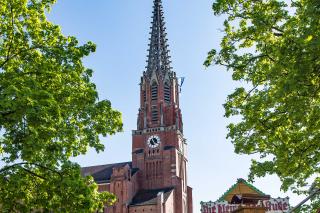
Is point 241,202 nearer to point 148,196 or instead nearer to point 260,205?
point 260,205

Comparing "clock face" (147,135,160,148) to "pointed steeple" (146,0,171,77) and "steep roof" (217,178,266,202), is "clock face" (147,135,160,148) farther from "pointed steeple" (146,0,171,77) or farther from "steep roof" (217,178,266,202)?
"steep roof" (217,178,266,202)

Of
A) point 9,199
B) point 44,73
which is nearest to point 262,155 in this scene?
point 44,73

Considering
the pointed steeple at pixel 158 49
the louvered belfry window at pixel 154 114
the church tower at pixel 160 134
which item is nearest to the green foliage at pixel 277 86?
the church tower at pixel 160 134

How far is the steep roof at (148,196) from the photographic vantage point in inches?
2554

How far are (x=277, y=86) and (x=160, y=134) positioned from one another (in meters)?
59.4

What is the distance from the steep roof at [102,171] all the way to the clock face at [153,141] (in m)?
5.02

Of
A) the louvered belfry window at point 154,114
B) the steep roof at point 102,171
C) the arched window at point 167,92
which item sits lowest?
the steep roof at point 102,171

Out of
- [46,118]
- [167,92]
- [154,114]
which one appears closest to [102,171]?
[154,114]

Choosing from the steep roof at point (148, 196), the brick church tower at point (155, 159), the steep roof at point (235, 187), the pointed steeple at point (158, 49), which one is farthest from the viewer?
the pointed steeple at point (158, 49)

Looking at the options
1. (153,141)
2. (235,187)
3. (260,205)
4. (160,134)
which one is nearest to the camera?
(260,205)

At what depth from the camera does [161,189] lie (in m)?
67.9

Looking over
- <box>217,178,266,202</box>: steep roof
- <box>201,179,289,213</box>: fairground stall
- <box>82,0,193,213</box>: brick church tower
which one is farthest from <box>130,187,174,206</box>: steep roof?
<box>201,179,289,213</box>: fairground stall

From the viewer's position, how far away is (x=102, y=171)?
75.7 m

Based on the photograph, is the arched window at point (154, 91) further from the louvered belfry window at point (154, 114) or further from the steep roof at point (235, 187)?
the steep roof at point (235, 187)
